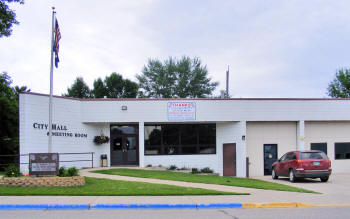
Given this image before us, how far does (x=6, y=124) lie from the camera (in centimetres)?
2591

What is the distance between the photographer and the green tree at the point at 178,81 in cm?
5266

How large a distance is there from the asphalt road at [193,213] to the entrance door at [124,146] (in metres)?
14.3

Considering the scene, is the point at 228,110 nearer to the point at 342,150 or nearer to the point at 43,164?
the point at 342,150

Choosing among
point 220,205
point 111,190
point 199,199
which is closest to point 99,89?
point 111,190

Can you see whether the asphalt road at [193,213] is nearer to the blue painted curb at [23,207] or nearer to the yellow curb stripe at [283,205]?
the blue painted curb at [23,207]

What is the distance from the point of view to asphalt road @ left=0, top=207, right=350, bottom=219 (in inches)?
395

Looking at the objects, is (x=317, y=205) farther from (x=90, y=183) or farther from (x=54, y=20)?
(x=54, y=20)

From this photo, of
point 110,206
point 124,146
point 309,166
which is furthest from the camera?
point 124,146

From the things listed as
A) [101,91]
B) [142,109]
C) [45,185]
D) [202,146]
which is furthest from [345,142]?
[101,91]

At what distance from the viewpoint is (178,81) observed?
174 ft

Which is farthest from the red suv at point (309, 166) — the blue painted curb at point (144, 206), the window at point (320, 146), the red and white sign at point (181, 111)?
the blue painted curb at point (144, 206)

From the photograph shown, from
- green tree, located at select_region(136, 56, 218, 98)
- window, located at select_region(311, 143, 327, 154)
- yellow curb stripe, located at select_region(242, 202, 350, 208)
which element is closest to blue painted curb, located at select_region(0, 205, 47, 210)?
yellow curb stripe, located at select_region(242, 202, 350, 208)

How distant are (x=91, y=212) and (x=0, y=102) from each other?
1819 centimetres

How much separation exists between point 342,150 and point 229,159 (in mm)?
8255
